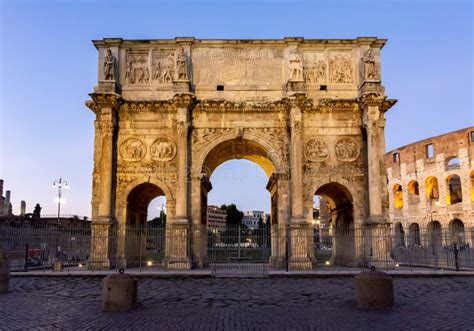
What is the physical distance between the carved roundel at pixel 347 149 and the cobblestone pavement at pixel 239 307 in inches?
287

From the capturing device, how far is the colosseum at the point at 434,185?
37156mm

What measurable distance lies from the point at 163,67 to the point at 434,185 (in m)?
32.2

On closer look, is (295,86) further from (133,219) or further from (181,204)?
(133,219)

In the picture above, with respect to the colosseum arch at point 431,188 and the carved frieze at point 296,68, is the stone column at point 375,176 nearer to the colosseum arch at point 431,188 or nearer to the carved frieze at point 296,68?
the carved frieze at point 296,68

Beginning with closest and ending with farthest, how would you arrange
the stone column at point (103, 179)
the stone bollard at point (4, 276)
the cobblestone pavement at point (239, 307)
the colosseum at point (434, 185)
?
the cobblestone pavement at point (239, 307) < the stone bollard at point (4, 276) < the stone column at point (103, 179) < the colosseum at point (434, 185)

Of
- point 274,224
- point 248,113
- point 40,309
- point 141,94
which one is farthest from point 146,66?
point 40,309

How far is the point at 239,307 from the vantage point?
28.8ft

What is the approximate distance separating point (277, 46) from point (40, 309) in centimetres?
1531

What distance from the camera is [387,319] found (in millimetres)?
7453

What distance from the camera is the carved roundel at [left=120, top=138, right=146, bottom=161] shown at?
19297 millimetres

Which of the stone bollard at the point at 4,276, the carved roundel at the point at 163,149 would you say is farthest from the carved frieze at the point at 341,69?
the stone bollard at the point at 4,276

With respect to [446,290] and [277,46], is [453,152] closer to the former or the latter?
[277,46]

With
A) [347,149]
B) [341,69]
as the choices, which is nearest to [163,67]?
[341,69]

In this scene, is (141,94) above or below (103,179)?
above
